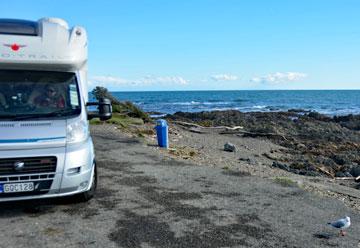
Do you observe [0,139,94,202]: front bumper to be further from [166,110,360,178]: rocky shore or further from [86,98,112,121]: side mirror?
[166,110,360,178]: rocky shore

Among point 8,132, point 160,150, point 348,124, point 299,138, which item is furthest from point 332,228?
point 348,124

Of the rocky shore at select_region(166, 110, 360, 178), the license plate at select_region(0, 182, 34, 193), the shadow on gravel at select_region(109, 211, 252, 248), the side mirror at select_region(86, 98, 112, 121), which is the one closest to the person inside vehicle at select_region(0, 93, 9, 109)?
the license plate at select_region(0, 182, 34, 193)

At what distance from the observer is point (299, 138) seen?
2622 cm

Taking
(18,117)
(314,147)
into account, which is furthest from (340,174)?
(18,117)

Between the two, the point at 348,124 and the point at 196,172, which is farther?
the point at 348,124

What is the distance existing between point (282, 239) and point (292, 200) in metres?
2.24

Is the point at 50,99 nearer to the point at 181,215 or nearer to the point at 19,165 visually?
the point at 19,165

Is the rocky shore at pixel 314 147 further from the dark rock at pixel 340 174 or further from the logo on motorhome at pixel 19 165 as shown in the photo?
the logo on motorhome at pixel 19 165

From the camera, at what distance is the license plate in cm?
620

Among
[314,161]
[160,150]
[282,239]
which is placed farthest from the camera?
[314,161]

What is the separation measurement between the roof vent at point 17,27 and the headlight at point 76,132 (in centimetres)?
163

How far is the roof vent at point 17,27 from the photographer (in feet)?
22.6

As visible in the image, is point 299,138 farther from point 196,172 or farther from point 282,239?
point 282,239

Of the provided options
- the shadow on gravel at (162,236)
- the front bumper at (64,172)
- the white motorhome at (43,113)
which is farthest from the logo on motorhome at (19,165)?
the shadow on gravel at (162,236)
